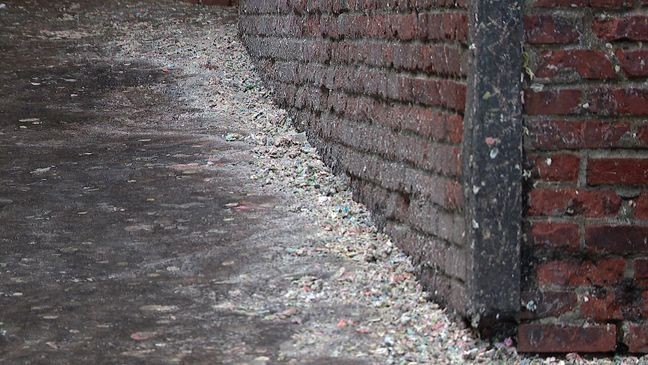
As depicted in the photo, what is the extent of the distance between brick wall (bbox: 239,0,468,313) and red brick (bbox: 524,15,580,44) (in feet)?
0.69

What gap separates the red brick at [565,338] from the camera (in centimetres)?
296

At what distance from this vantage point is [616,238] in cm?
293

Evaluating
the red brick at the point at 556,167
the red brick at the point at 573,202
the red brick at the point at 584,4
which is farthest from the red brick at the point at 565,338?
the red brick at the point at 584,4

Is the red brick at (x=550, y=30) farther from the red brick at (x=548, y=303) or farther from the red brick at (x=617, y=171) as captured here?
the red brick at (x=548, y=303)

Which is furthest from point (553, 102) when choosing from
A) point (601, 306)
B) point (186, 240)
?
point (186, 240)

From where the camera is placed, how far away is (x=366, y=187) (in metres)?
4.23

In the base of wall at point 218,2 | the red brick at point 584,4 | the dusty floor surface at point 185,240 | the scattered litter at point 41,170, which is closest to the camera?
the red brick at point 584,4

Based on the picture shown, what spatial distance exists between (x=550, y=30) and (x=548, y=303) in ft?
2.70

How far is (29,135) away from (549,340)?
367 cm

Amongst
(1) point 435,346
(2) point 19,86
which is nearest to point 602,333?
(1) point 435,346

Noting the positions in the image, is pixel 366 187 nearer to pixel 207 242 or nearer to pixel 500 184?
pixel 207 242

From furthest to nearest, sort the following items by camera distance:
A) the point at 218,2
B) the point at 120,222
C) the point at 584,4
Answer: the point at 218,2 < the point at 120,222 < the point at 584,4

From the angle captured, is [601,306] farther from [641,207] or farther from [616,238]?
[641,207]

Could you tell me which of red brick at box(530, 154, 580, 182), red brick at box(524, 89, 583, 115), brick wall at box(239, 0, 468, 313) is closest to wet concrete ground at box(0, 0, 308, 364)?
brick wall at box(239, 0, 468, 313)
